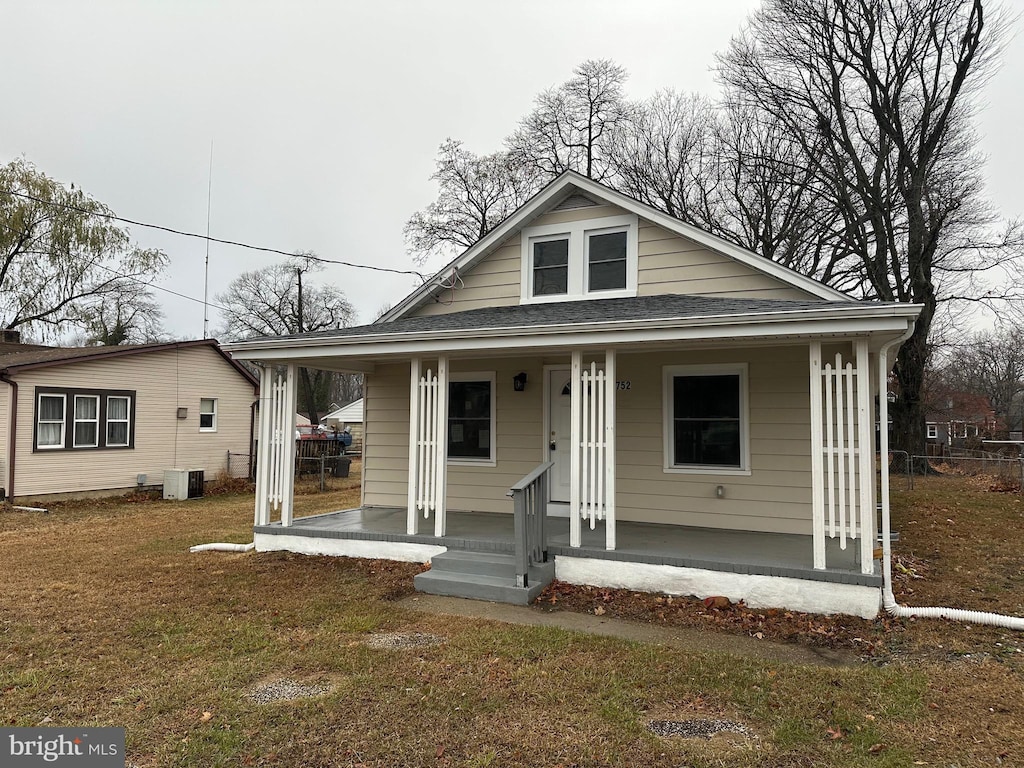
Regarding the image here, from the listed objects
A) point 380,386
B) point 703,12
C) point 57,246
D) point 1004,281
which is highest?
point 703,12

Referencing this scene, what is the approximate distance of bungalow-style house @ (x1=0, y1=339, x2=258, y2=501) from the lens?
1223 centimetres

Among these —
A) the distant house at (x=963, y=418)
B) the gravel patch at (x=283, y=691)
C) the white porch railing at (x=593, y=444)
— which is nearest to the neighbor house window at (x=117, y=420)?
the white porch railing at (x=593, y=444)

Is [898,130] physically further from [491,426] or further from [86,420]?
[86,420]

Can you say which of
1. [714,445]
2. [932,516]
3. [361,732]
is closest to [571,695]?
[361,732]

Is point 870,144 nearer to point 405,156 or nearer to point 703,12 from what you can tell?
point 703,12

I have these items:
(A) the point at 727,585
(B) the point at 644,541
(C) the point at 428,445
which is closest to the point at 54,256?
(C) the point at 428,445

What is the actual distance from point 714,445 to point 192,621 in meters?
5.75

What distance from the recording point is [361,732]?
3186 mm

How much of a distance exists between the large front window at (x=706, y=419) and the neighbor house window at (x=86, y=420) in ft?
41.5

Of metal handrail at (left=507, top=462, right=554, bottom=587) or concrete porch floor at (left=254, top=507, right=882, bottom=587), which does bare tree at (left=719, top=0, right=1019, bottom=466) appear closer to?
concrete porch floor at (left=254, top=507, right=882, bottom=587)

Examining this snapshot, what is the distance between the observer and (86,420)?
43.8 feet

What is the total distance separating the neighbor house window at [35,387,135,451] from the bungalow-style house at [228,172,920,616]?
6.29m

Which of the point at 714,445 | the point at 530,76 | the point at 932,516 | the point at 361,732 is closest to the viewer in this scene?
the point at 361,732

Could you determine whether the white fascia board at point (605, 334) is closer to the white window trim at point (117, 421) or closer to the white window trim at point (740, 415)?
the white window trim at point (740, 415)
